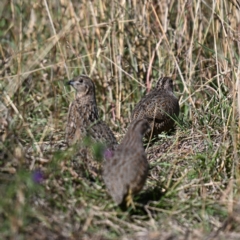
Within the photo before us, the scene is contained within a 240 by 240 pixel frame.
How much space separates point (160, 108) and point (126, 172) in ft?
9.16

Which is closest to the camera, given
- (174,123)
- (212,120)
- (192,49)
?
(212,120)

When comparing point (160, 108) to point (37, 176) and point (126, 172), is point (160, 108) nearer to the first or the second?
point (126, 172)

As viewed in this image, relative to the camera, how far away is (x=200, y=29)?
9234 mm

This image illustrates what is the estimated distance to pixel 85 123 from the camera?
7.18 m

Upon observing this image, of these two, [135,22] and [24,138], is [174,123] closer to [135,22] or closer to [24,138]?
[135,22]

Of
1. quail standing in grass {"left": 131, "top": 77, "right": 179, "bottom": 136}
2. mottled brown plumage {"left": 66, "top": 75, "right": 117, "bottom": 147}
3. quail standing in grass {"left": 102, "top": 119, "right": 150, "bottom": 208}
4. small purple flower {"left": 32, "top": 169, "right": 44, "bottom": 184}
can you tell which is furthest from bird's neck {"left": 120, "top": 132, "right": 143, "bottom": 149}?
quail standing in grass {"left": 131, "top": 77, "right": 179, "bottom": 136}

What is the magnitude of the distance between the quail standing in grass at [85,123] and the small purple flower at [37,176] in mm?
717

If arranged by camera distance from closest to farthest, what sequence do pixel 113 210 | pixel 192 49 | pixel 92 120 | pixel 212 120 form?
1. pixel 113 210
2. pixel 92 120
3. pixel 212 120
4. pixel 192 49

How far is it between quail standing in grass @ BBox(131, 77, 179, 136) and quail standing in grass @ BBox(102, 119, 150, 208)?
6.91 feet

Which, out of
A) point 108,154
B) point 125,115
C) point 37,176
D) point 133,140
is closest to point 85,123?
point 108,154

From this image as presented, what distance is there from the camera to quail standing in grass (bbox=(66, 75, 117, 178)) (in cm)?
673

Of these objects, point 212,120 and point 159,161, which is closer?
point 159,161

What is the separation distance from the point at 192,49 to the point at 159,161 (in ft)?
7.74

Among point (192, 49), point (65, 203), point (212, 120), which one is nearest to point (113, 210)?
point (65, 203)
